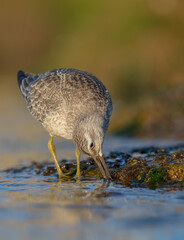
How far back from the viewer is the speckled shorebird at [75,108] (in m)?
8.27

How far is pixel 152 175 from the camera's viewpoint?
813 cm

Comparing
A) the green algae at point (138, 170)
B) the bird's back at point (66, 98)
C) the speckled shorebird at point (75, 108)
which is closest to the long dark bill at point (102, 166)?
the speckled shorebird at point (75, 108)

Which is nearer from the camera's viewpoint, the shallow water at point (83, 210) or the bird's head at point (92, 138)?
the shallow water at point (83, 210)

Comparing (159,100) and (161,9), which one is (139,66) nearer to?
(161,9)

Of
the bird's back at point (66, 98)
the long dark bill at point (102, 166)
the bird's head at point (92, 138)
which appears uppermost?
the bird's back at point (66, 98)

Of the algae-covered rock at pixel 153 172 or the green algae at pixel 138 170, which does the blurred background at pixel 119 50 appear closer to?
the green algae at pixel 138 170

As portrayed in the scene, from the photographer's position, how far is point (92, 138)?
8117 millimetres

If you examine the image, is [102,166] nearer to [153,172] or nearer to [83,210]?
[153,172]

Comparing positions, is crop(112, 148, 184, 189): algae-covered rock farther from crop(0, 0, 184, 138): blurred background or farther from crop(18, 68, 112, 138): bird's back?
crop(0, 0, 184, 138): blurred background

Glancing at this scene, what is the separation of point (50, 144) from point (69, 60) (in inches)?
544

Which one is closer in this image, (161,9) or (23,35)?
(161,9)

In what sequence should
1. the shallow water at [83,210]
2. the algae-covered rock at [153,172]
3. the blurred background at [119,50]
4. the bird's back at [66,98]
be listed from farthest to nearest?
1. the blurred background at [119,50]
2. the bird's back at [66,98]
3. the algae-covered rock at [153,172]
4. the shallow water at [83,210]

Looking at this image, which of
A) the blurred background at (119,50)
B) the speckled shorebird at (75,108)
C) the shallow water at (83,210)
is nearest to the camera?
the shallow water at (83,210)

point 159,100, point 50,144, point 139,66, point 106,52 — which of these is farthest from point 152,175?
point 106,52
